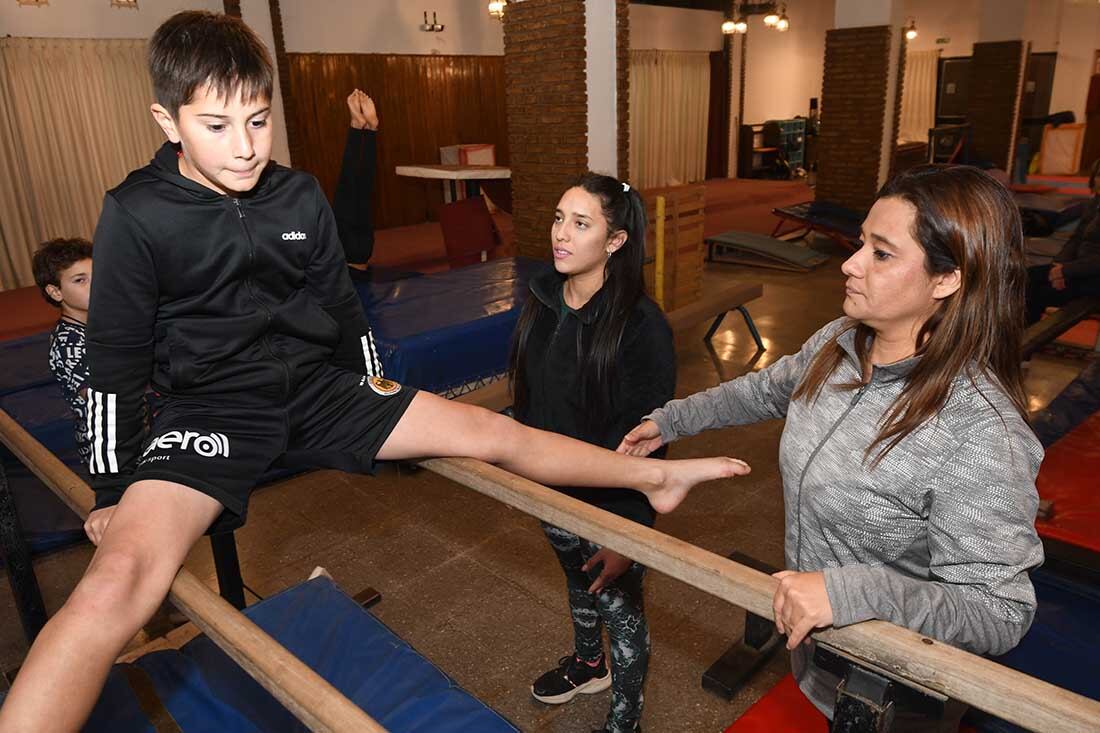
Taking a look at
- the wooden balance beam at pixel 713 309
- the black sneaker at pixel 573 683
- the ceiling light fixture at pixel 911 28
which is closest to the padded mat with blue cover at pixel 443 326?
the wooden balance beam at pixel 713 309

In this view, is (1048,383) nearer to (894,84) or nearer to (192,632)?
(192,632)

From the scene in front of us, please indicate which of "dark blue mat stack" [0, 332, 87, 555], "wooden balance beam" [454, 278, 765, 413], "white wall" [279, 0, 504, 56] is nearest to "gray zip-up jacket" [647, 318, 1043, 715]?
"wooden balance beam" [454, 278, 765, 413]

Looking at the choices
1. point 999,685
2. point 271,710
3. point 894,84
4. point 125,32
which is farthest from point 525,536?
point 894,84

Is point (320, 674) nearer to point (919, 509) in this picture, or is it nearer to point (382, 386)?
point (382, 386)

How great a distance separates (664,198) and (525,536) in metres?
3.44

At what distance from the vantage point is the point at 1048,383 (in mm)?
5285

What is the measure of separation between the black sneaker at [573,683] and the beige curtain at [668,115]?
Result: 13305mm

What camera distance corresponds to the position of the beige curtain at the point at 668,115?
1479 centimetres

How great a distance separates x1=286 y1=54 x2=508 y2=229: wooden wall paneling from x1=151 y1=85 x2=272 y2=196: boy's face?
9.35 m

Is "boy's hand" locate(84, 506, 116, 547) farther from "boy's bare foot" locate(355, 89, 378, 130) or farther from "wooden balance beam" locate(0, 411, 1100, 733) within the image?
"boy's bare foot" locate(355, 89, 378, 130)

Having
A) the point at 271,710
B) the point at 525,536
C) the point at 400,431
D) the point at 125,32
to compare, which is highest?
the point at 125,32

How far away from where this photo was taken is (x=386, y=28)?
36.5ft

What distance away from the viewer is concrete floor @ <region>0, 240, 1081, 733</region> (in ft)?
8.58

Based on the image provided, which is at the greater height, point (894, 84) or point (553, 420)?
point (894, 84)
